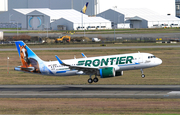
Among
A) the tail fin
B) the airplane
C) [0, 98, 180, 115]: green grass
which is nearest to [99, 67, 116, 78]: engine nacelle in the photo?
the airplane

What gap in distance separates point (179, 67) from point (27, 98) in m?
37.0

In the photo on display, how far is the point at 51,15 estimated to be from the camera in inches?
7815

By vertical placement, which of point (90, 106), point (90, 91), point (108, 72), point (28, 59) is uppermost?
point (28, 59)

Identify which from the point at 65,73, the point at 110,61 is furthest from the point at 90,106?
the point at 65,73

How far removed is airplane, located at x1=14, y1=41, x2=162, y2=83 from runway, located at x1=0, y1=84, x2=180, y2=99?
221cm

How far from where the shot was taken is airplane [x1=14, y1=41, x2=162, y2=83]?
147 feet

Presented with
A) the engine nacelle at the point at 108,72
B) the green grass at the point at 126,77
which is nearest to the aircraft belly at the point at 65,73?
the green grass at the point at 126,77

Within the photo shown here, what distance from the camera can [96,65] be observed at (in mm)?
45938

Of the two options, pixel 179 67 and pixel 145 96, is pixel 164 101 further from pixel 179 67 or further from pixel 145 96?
pixel 179 67

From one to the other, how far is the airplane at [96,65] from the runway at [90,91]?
221 cm

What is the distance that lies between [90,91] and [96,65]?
18.7 feet

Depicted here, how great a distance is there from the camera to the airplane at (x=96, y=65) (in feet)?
147

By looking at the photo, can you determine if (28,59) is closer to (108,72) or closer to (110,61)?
(110,61)

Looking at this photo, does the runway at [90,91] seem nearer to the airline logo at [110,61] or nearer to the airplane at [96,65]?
the airplane at [96,65]
